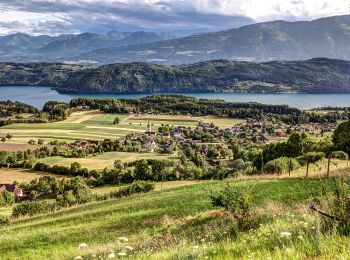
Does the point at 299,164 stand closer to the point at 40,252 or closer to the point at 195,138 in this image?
the point at 40,252

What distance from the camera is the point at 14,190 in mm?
53594

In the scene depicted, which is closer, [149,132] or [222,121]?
[149,132]

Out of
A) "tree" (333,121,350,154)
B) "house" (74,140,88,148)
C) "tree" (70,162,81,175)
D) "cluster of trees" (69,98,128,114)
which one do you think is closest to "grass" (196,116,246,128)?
"cluster of trees" (69,98,128,114)

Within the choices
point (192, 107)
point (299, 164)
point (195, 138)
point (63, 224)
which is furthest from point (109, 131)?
point (63, 224)

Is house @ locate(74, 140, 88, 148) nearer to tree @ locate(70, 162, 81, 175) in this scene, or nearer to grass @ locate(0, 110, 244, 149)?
grass @ locate(0, 110, 244, 149)

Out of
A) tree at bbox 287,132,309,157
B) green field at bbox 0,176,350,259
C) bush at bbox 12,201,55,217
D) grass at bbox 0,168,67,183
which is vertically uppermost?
green field at bbox 0,176,350,259

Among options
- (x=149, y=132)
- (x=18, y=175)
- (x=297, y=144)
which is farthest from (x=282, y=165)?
(x=149, y=132)

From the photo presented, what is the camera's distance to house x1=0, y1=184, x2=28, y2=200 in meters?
53.0

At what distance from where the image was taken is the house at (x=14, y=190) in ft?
174

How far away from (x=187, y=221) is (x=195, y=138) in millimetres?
97206

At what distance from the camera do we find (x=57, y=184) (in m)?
54.2

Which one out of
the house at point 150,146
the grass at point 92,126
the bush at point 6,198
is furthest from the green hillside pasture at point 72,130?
the bush at point 6,198

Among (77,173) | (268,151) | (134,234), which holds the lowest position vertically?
(77,173)

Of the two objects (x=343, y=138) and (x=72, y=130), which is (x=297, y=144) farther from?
(x=72, y=130)
